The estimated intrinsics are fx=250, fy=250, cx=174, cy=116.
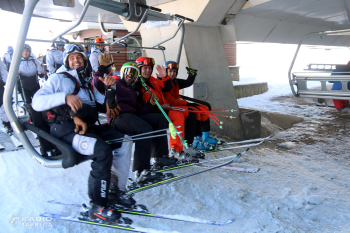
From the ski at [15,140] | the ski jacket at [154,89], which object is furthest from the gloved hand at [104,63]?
the ski at [15,140]

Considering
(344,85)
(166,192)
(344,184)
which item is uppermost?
(344,85)

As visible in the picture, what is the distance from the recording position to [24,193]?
270 centimetres

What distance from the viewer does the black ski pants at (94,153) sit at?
2223mm

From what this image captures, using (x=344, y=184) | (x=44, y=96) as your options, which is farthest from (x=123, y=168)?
(x=344, y=184)

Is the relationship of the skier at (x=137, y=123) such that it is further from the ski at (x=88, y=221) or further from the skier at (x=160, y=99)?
the ski at (x=88, y=221)

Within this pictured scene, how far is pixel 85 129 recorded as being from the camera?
2252mm

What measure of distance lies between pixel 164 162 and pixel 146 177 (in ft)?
1.33

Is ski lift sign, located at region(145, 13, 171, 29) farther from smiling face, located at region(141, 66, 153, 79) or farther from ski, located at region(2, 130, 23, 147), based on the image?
ski, located at region(2, 130, 23, 147)

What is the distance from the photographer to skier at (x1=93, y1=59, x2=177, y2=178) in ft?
9.27

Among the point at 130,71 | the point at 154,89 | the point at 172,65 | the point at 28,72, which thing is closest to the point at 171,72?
the point at 172,65

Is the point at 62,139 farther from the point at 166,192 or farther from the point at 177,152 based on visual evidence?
the point at 177,152

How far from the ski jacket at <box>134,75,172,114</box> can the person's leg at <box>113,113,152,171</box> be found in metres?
0.49

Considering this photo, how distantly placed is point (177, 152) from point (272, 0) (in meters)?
3.44

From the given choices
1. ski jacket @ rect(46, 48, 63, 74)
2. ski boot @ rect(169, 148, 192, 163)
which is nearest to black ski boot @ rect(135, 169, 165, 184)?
ski boot @ rect(169, 148, 192, 163)
